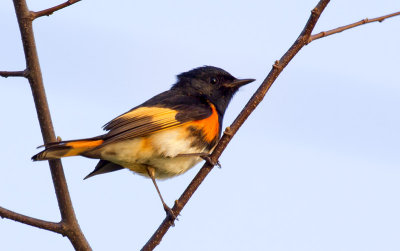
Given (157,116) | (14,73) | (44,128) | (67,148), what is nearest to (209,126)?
(157,116)

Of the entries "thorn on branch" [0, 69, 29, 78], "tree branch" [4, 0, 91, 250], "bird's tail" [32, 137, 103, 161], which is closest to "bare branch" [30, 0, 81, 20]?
"tree branch" [4, 0, 91, 250]

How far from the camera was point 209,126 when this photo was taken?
4.52m

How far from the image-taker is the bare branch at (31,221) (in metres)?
2.83

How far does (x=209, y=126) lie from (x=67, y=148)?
146cm

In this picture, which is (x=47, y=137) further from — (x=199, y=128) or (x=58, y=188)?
(x=199, y=128)

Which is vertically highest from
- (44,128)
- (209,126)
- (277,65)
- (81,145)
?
(277,65)

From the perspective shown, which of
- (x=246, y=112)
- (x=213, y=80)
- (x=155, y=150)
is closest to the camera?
(x=246, y=112)

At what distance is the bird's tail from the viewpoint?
3204mm

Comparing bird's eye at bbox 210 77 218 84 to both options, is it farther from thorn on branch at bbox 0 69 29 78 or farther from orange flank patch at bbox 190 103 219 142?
thorn on branch at bbox 0 69 29 78

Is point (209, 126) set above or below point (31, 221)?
above

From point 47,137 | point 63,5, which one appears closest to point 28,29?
point 63,5

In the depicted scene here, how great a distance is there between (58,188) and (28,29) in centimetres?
98

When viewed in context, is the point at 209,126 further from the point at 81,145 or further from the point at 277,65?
the point at 277,65

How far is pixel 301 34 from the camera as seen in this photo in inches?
121
